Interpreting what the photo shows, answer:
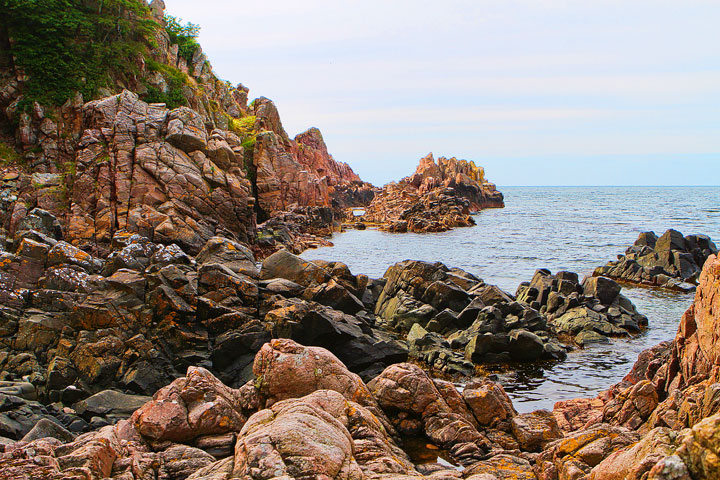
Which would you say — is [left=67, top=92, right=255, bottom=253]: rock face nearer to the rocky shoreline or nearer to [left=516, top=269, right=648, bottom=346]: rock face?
[left=516, top=269, right=648, bottom=346]: rock face

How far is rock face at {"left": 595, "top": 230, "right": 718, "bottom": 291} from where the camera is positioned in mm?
35500

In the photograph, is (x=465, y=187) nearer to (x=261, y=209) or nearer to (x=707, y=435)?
(x=261, y=209)

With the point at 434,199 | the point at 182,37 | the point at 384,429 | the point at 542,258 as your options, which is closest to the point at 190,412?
the point at 384,429

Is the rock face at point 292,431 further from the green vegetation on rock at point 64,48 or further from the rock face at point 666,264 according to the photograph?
the green vegetation on rock at point 64,48

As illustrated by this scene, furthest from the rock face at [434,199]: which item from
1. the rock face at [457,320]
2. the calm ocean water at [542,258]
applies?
the rock face at [457,320]

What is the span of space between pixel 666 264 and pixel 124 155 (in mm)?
38462

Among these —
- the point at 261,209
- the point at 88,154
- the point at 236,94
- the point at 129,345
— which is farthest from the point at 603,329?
the point at 236,94

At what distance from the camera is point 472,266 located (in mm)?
44062

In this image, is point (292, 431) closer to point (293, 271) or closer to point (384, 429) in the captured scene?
point (384, 429)

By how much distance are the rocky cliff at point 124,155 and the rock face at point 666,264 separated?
26882mm

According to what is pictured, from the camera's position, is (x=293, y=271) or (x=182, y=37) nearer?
(x=293, y=271)

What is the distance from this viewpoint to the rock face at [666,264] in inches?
1398

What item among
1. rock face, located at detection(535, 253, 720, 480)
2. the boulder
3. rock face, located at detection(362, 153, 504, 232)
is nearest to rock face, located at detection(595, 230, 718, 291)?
the boulder

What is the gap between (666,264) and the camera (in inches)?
1507
